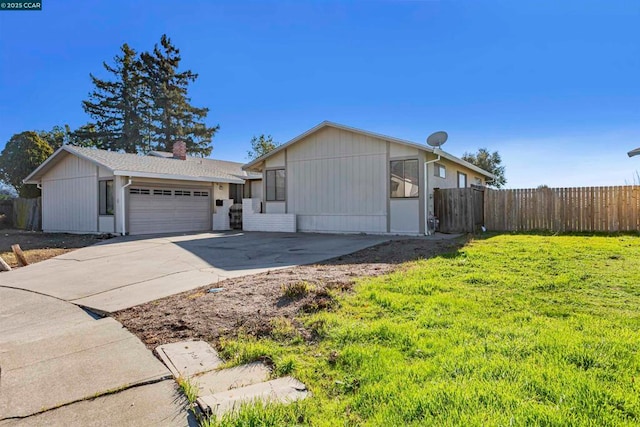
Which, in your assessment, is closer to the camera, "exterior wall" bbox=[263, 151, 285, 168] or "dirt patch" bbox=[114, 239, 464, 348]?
"dirt patch" bbox=[114, 239, 464, 348]

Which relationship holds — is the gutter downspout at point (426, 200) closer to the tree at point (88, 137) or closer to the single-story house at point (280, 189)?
the single-story house at point (280, 189)

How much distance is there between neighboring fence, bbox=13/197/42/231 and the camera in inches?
773

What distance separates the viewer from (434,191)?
13914 mm

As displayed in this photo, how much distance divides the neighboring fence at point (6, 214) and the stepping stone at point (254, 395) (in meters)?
27.6

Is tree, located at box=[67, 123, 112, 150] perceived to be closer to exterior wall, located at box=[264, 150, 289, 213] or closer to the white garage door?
the white garage door

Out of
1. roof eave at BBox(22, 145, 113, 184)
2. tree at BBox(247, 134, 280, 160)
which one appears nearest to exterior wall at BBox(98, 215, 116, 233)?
roof eave at BBox(22, 145, 113, 184)

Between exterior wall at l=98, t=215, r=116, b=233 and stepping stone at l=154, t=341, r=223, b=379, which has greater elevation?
exterior wall at l=98, t=215, r=116, b=233

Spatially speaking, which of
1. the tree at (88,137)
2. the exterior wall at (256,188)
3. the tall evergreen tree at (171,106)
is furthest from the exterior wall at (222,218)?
the tree at (88,137)

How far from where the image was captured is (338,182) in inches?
566

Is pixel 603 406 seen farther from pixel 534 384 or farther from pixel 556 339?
pixel 556 339

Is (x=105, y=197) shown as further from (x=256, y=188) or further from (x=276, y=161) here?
(x=256, y=188)

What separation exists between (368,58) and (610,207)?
10.2m

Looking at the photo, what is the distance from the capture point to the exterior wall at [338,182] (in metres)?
13.5

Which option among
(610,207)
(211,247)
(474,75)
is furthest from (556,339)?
(474,75)
